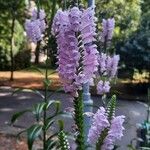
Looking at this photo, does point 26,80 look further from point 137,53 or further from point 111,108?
point 111,108

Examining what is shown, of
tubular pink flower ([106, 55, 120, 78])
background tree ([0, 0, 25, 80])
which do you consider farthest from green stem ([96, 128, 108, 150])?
background tree ([0, 0, 25, 80])

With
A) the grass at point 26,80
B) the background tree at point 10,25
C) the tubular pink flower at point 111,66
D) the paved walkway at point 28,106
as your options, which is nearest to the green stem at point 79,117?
the tubular pink flower at point 111,66

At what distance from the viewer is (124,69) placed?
16297mm

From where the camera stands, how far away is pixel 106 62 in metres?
4.52

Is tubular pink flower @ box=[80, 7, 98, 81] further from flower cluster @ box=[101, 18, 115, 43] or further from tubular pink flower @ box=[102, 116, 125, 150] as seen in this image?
flower cluster @ box=[101, 18, 115, 43]

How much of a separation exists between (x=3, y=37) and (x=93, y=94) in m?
6.25

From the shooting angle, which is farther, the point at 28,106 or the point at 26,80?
the point at 26,80

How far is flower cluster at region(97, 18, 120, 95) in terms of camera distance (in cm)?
414

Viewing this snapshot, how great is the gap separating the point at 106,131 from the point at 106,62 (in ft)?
8.84

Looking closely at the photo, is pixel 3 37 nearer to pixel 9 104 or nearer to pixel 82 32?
pixel 9 104

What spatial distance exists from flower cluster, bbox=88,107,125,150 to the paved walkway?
719 cm

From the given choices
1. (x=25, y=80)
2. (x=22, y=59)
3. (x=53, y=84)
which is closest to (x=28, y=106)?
(x=53, y=84)

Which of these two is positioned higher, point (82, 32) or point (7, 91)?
point (82, 32)

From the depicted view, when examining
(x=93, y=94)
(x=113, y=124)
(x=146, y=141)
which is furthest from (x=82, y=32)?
(x=93, y=94)
